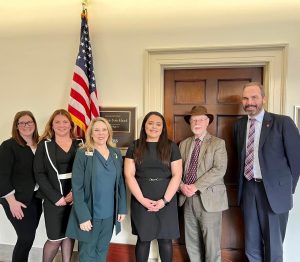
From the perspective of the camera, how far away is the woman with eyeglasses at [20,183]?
6.64 feet

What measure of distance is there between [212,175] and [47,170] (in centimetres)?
124

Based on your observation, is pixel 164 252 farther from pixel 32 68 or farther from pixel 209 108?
pixel 32 68

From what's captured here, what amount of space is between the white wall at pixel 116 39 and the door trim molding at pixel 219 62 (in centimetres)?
5

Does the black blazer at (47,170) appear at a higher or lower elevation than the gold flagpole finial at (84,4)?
lower

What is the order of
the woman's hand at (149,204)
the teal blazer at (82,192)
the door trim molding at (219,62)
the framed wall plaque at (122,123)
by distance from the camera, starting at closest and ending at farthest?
the teal blazer at (82,192) < the woman's hand at (149,204) < the door trim molding at (219,62) < the framed wall plaque at (122,123)

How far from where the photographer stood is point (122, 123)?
2484mm

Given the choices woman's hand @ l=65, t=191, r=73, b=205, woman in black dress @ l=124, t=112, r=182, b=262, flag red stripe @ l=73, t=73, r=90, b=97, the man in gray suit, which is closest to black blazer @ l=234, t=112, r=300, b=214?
the man in gray suit

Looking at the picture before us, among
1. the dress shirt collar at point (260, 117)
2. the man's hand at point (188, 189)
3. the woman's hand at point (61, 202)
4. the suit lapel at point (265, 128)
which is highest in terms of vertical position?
the dress shirt collar at point (260, 117)

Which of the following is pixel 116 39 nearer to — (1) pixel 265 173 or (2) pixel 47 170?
(2) pixel 47 170

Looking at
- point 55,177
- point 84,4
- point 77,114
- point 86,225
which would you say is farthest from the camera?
point 84,4

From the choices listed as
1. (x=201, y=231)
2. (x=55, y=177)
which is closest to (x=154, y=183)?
(x=201, y=231)

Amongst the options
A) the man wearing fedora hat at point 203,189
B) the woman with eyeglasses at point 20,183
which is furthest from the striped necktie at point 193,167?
the woman with eyeglasses at point 20,183

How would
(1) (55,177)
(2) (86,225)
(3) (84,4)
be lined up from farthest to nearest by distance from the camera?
1. (3) (84,4)
2. (1) (55,177)
3. (2) (86,225)

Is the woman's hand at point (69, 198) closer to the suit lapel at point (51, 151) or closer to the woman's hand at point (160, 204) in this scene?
the suit lapel at point (51, 151)
